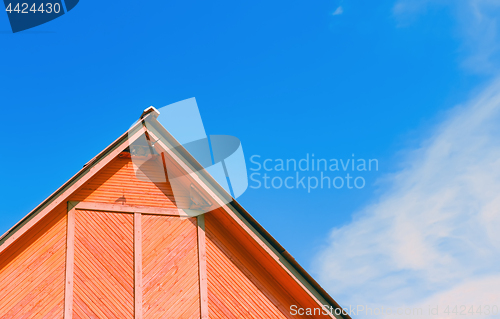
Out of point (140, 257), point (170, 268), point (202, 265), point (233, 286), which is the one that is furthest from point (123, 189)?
point (233, 286)

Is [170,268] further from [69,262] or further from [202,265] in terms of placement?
[69,262]

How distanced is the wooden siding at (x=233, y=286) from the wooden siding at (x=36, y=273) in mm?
3418

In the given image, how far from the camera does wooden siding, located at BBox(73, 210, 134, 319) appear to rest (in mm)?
10734

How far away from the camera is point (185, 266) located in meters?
11.7

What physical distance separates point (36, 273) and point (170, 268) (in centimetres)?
292

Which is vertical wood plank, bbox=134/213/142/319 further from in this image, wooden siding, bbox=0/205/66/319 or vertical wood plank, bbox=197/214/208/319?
wooden siding, bbox=0/205/66/319

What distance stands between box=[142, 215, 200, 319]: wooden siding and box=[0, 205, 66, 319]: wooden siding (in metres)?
1.86

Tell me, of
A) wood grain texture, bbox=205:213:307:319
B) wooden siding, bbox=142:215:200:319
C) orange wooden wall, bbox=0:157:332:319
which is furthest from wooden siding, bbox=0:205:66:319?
wood grain texture, bbox=205:213:307:319

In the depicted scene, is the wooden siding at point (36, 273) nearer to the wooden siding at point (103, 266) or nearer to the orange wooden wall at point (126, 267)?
the orange wooden wall at point (126, 267)

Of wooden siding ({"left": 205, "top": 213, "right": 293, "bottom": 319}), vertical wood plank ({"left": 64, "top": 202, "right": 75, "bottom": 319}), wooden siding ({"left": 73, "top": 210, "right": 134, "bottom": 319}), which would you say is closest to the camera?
vertical wood plank ({"left": 64, "top": 202, "right": 75, "bottom": 319})

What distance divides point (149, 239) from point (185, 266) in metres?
1.08

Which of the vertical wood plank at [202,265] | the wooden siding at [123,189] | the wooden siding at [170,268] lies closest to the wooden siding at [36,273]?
the wooden siding at [123,189]

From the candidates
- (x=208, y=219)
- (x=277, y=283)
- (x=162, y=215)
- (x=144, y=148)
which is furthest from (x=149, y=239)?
(x=277, y=283)

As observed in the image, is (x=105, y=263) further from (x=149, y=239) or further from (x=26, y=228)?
(x=26, y=228)
